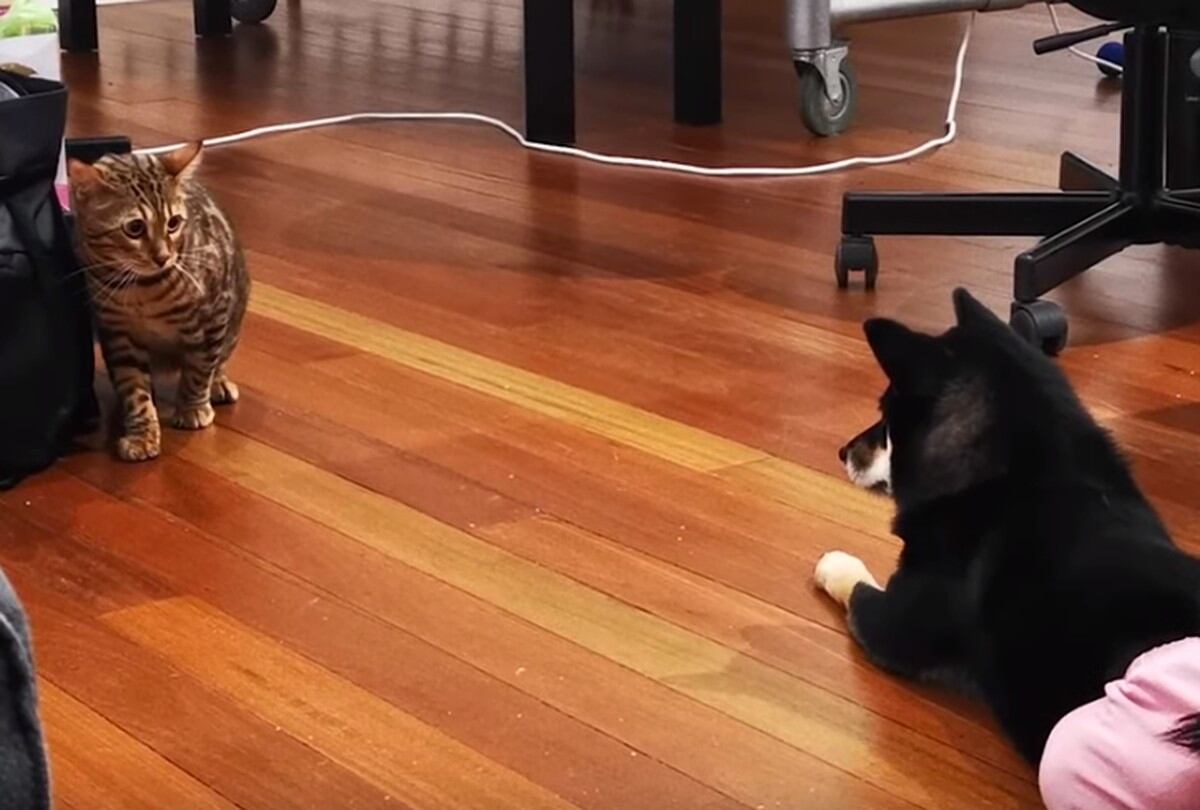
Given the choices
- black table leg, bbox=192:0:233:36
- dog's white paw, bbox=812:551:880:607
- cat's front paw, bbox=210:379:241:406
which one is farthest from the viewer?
black table leg, bbox=192:0:233:36

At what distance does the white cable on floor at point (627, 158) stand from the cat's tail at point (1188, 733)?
7.54 ft

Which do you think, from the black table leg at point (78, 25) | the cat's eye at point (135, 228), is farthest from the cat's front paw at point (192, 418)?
the black table leg at point (78, 25)

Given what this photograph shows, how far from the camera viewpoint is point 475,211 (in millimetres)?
3289

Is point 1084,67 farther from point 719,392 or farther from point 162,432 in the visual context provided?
point 162,432

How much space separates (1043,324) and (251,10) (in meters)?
3.02

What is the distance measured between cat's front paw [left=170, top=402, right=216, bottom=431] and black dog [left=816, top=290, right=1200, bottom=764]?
81cm

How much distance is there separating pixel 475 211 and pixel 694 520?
133 cm

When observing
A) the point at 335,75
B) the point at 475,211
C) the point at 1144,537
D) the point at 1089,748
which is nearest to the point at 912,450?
the point at 1144,537

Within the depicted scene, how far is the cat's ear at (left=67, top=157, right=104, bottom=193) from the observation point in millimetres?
2223

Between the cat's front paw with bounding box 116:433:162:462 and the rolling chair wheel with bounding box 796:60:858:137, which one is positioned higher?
the rolling chair wheel with bounding box 796:60:858:137

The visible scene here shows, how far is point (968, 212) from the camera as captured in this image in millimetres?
2799

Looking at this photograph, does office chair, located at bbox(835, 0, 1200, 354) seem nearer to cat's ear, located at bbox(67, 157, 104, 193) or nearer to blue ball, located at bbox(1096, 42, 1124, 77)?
cat's ear, located at bbox(67, 157, 104, 193)

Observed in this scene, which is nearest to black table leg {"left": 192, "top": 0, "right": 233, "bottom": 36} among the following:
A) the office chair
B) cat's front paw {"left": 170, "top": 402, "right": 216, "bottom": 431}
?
the office chair

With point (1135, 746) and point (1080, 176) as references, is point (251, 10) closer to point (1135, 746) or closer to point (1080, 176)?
point (1080, 176)
